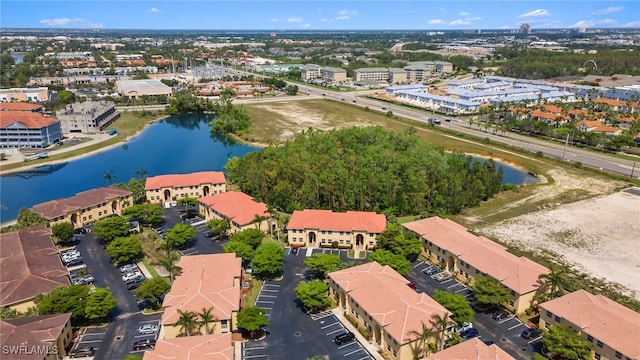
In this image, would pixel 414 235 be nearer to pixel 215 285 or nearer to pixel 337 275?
pixel 337 275

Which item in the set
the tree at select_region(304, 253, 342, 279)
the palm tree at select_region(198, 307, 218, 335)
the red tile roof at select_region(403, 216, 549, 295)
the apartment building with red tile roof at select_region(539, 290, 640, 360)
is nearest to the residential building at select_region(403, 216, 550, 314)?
the red tile roof at select_region(403, 216, 549, 295)

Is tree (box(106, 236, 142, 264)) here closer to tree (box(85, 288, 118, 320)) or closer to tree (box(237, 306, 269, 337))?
tree (box(85, 288, 118, 320))

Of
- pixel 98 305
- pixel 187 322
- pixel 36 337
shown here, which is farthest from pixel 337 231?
pixel 36 337

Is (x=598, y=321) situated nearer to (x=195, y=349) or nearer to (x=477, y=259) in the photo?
(x=477, y=259)

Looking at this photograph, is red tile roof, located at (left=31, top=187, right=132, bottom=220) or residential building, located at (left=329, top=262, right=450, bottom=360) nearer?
residential building, located at (left=329, top=262, right=450, bottom=360)

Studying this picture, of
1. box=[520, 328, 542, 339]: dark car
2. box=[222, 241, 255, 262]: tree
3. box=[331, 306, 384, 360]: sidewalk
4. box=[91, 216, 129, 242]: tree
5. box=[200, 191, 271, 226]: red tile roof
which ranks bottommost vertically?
box=[331, 306, 384, 360]: sidewalk

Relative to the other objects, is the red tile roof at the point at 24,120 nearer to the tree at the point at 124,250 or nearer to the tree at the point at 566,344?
the tree at the point at 124,250

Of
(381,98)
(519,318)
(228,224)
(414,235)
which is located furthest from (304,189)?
(381,98)
